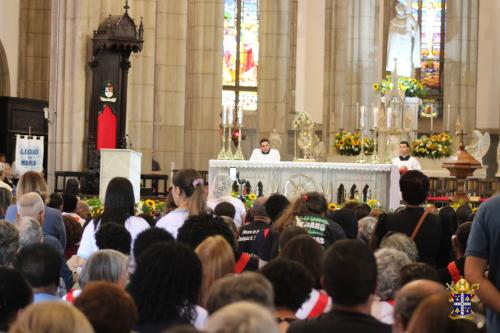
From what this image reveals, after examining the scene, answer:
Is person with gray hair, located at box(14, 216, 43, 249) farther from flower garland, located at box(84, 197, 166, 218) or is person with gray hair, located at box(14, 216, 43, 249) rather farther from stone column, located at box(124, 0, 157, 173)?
stone column, located at box(124, 0, 157, 173)

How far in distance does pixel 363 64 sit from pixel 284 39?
2646 mm

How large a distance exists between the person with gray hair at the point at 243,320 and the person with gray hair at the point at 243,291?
136cm

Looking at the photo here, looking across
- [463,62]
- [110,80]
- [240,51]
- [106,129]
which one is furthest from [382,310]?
[240,51]

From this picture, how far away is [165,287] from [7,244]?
7.16ft

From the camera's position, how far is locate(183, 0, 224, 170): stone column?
34.3m

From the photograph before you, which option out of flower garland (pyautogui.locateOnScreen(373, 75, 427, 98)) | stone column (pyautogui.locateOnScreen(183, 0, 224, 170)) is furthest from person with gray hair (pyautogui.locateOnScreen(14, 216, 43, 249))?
flower garland (pyautogui.locateOnScreen(373, 75, 427, 98))

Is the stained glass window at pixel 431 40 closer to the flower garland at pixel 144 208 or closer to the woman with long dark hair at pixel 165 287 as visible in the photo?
the flower garland at pixel 144 208

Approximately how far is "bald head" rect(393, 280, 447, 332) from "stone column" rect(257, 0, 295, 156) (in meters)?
31.3

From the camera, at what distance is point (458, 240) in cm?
973

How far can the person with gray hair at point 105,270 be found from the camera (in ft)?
23.0

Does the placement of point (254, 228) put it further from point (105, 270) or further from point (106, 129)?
point (106, 129)

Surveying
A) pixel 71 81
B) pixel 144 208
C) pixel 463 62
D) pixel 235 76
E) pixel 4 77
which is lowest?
pixel 144 208

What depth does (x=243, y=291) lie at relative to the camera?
5.57m

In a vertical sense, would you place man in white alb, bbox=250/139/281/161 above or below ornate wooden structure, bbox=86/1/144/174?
below
